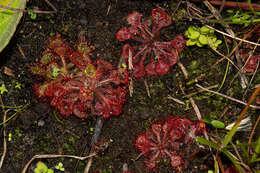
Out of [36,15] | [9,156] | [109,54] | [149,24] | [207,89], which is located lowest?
[9,156]

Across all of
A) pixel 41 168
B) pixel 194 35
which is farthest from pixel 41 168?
pixel 194 35

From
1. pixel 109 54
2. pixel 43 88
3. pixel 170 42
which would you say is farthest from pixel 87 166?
pixel 170 42

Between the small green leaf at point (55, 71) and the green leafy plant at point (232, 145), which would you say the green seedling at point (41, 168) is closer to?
the small green leaf at point (55, 71)

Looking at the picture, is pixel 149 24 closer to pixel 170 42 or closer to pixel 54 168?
pixel 170 42

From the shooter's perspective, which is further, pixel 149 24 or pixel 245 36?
pixel 149 24

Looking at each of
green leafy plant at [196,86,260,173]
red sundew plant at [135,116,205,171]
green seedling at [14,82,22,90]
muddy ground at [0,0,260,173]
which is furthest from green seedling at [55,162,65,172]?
green leafy plant at [196,86,260,173]
